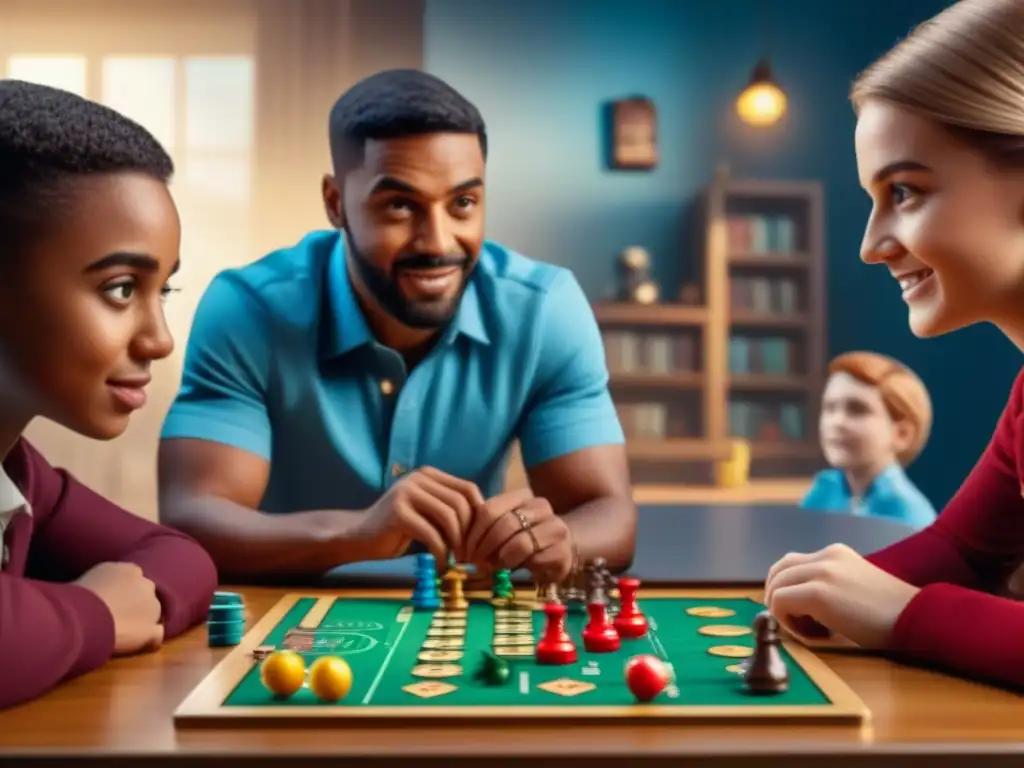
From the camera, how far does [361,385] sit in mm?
1848

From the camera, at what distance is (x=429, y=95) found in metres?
1.74

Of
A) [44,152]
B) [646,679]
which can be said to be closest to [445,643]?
[646,679]

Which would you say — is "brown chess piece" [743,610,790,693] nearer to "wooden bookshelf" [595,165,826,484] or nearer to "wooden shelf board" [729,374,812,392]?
"wooden bookshelf" [595,165,826,484]

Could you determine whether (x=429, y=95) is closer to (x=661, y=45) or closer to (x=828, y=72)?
(x=661, y=45)

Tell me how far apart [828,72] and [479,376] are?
3.98 ft

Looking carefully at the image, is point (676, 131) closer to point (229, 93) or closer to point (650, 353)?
point (650, 353)

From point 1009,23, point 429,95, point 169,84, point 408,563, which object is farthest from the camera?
point 169,84

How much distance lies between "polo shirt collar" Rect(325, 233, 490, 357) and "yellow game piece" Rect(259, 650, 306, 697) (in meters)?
0.94

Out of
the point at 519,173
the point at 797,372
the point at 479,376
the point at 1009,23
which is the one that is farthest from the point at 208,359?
the point at 797,372

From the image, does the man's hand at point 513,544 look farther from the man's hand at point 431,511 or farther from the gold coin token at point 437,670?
the gold coin token at point 437,670

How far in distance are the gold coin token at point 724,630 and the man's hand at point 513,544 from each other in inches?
12.0

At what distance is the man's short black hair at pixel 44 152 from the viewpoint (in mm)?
1080

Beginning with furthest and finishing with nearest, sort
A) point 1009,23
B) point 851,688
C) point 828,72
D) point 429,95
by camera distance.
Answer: point 828,72
point 429,95
point 1009,23
point 851,688

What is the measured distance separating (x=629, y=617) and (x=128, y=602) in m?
0.48
